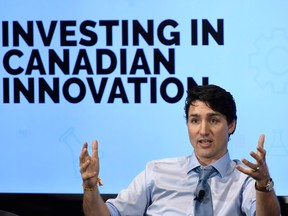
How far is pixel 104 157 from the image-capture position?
4238mm

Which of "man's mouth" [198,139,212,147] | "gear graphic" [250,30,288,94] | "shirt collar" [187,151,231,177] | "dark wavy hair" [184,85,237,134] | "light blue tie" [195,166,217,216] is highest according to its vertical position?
"gear graphic" [250,30,288,94]

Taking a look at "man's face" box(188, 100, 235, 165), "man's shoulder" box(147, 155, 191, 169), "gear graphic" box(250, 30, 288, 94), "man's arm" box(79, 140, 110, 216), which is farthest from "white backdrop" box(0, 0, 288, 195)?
"man's arm" box(79, 140, 110, 216)

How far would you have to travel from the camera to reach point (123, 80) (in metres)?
4.24

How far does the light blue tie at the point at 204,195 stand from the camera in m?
3.45

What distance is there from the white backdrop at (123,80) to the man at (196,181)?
0.57 m

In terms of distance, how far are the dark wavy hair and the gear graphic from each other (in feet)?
2.06

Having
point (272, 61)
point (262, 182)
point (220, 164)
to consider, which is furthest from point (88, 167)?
point (272, 61)

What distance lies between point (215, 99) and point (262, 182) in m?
0.56

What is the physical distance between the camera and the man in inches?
135

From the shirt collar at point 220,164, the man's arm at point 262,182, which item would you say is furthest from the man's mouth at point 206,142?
the man's arm at point 262,182

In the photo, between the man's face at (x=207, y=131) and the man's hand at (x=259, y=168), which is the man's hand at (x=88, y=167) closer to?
the man's face at (x=207, y=131)

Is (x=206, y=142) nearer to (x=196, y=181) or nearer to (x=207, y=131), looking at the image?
(x=207, y=131)

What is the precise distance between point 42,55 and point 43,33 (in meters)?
0.14

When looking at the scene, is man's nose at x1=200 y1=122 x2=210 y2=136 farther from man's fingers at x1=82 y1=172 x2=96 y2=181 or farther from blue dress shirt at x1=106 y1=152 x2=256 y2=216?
man's fingers at x1=82 y1=172 x2=96 y2=181
